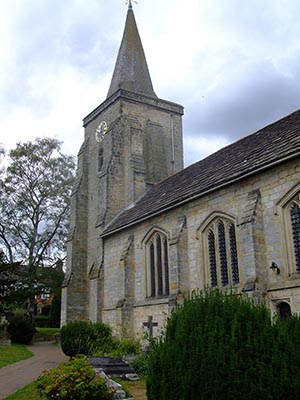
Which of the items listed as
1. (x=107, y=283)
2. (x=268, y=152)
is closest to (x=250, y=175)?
(x=268, y=152)

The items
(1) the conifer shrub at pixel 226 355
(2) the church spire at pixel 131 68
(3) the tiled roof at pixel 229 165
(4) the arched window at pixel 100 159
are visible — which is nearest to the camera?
(1) the conifer shrub at pixel 226 355

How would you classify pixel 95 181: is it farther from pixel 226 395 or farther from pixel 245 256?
pixel 226 395

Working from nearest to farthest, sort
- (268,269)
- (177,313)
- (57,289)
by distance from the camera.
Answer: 1. (177,313)
2. (268,269)
3. (57,289)

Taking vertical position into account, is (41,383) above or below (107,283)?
below

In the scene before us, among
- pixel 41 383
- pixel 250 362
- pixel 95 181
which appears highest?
pixel 95 181

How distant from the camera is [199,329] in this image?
20.3ft

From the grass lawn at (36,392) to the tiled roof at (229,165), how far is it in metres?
7.97

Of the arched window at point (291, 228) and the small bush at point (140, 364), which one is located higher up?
the arched window at point (291, 228)

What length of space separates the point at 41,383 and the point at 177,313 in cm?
354

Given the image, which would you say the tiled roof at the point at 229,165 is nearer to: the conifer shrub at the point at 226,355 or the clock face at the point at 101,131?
the conifer shrub at the point at 226,355

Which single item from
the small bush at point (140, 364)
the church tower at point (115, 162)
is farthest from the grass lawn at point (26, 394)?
the church tower at point (115, 162)

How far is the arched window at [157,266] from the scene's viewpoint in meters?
20.0

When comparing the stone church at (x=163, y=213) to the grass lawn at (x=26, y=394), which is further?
the stone church at (x=163, y=213)

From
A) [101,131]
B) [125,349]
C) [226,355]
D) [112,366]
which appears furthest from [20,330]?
[226,355]
